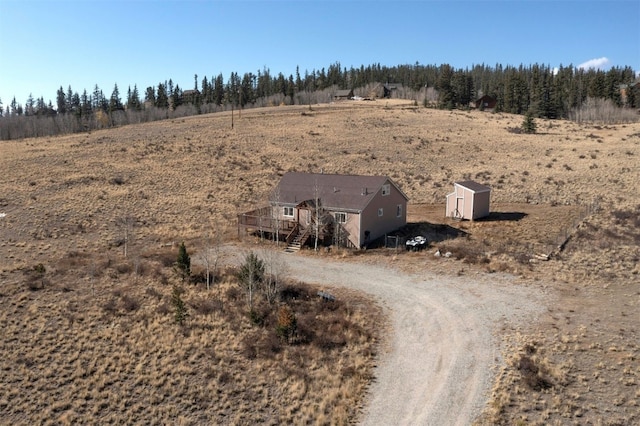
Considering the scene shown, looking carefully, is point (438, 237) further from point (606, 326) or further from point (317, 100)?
point (317, 100)

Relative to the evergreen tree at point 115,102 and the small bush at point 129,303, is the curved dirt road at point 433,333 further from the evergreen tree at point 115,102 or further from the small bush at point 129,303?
the evergreen tree at point 115,102

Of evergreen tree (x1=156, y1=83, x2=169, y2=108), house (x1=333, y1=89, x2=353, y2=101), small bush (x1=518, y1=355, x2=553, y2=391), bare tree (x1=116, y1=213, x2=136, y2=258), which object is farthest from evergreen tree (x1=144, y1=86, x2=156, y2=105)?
small bush (x1=518, y1=355, x2=553, y2=391)

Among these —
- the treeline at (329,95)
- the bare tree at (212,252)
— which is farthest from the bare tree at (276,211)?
the treeline at (329,95)

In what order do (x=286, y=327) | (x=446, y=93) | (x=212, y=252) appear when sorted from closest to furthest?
(x=286, y=327), (x=212, y=252), (x=446, y=93)

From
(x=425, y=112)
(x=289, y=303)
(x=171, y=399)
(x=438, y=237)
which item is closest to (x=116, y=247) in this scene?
(x=289, y=303)

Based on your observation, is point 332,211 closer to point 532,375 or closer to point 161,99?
point 532,375

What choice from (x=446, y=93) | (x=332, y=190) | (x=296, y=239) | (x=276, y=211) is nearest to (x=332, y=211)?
(x=332, y=190)
